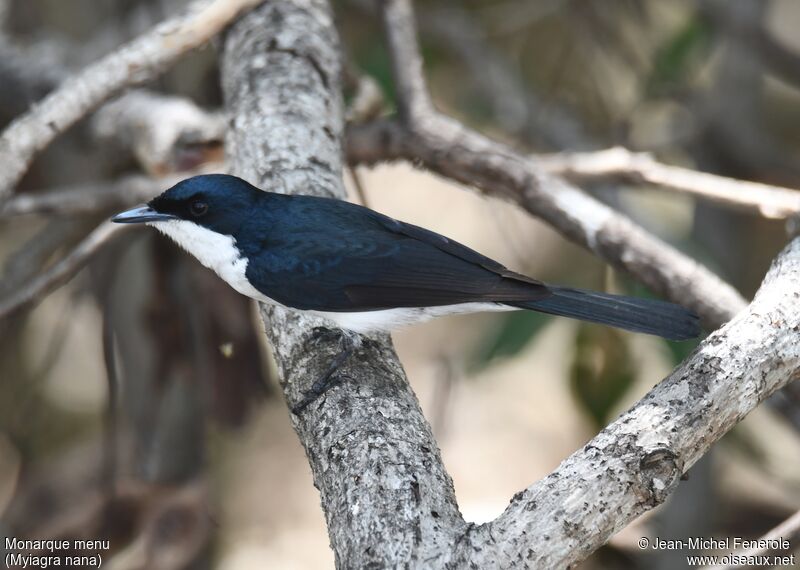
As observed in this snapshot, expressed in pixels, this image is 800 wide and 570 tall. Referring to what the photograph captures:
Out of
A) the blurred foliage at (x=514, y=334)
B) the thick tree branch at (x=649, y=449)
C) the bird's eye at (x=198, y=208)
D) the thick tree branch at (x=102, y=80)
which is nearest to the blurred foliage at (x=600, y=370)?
the blurred foliage at (x=514, y=334)

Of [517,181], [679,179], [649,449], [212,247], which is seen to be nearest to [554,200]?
[517,181]

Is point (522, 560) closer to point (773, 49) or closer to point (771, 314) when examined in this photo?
point (771, 314)

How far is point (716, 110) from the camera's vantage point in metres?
5.09

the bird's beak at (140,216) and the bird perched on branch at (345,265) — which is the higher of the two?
the bird's beak at (140,216)

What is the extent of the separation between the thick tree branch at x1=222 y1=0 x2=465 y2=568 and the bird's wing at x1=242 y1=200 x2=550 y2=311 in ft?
0.53

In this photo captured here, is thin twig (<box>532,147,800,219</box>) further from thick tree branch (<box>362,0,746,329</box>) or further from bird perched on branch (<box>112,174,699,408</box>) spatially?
bird perched on branch (<box>112,174,699,408</box>)

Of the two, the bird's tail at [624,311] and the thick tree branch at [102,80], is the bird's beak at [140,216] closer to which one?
the thick tree branch at [102,80]

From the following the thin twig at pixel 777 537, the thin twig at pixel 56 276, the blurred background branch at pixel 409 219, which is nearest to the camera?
the thin twig at pixel 777 537

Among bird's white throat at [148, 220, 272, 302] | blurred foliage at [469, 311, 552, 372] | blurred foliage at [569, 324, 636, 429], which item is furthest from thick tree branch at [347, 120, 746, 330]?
bird's white throat at [148, 220, 272, 302]

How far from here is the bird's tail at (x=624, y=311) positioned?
267cm

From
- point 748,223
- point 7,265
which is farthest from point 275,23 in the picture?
point 748,223

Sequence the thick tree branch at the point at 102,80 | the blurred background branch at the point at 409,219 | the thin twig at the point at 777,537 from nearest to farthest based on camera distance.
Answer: the thin twig at the point at 777,537, the thick tree branch at the point at 102,80, the blurred background branch at the point at 409,219

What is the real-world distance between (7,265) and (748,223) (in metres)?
3.97

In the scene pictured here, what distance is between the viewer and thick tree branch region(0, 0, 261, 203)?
2857 millimetres
